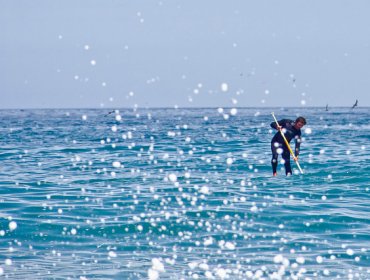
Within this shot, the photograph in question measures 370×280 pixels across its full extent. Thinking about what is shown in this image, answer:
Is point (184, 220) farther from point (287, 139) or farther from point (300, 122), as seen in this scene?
point (287, 139)

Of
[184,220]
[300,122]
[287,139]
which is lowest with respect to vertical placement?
[184,220]

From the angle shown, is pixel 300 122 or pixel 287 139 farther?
pixel 287 139

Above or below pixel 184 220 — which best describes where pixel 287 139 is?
above

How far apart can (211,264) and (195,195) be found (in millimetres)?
7086

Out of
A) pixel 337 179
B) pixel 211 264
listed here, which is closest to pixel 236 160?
pixel 337 179

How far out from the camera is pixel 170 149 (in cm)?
3356

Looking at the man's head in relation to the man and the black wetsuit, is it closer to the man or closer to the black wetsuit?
the man

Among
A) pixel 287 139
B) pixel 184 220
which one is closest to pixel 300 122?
pixel 287 139

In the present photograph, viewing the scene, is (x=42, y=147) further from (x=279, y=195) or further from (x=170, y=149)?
(x=279, y=195)

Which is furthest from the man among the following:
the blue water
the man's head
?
the blue water

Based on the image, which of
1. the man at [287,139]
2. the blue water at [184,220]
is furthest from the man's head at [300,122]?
→ the blue water at [184,220]

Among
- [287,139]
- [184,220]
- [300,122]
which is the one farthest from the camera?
[287,139]

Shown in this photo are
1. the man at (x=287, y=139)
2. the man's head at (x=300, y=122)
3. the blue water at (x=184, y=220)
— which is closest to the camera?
the blue water at (x=184, y=220)

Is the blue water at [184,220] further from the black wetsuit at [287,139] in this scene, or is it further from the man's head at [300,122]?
the man's head at [300,122]
